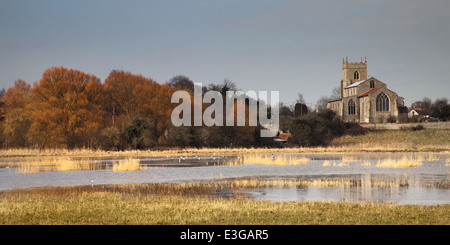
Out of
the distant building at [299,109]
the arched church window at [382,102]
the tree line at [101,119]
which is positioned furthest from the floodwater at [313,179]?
the distant building at [299,109]

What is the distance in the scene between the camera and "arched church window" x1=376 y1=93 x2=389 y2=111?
103250 millimetres

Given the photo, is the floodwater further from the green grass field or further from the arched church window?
Result: the arched church window

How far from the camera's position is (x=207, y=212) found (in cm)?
1470

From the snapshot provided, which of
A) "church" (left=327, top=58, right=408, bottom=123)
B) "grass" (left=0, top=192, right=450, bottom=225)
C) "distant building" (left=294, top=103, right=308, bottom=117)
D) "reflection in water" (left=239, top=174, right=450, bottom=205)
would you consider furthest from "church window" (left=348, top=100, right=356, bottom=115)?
"grass" (left=0, top=192, right=450, bottom=225)

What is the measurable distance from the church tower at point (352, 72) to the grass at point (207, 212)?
132 metres

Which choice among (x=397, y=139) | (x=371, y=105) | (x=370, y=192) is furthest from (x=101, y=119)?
(x=371, y=105)

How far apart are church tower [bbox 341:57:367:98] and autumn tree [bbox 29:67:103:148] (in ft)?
304

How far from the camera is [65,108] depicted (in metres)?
63.0

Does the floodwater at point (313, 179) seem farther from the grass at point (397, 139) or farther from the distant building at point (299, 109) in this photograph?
the distant building at point (299, 109)

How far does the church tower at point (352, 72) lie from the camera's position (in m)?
144

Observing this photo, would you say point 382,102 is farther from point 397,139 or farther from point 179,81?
point 179,81

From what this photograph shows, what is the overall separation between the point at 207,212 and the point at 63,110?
5179cm

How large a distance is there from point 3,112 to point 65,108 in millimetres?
20969

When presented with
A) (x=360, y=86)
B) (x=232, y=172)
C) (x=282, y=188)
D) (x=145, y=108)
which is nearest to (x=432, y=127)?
(x=360, y=86)
